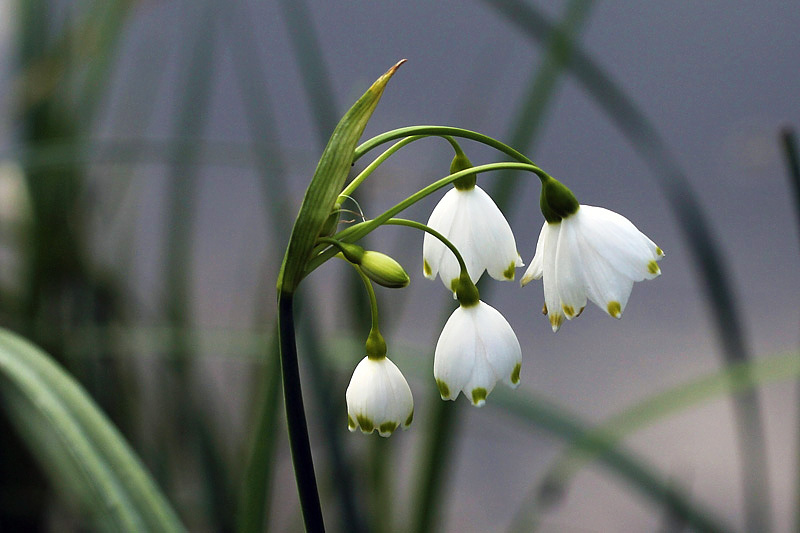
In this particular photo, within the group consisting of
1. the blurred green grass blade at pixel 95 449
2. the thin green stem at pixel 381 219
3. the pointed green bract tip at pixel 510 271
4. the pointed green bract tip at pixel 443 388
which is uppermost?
A: the pointed green bract tip at pixel 510 271

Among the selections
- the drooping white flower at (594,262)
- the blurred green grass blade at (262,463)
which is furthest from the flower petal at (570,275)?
the blurred green grass blade at (262,463)

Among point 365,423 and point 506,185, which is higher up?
point 506,185

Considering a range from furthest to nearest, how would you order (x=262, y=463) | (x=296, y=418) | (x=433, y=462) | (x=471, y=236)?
(x=433, y=462) < (x=262, y=463) < (x=471, y=236) < (x=296, y=418)

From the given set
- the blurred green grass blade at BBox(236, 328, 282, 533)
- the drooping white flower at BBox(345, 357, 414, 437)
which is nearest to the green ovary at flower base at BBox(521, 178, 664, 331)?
the drooping white flower at BBox(345, 357, 414, 437)

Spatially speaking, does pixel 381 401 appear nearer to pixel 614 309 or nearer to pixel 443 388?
pixel 443 388

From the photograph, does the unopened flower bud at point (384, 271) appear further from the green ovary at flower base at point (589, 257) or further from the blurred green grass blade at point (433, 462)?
the blurred green grass blade at point (433, 462)

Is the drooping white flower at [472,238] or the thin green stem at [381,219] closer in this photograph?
the thin green stem at [381,219]

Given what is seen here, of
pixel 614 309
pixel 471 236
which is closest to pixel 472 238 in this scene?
pixel 471 236

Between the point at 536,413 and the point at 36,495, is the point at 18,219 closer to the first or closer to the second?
the point at 36,495
